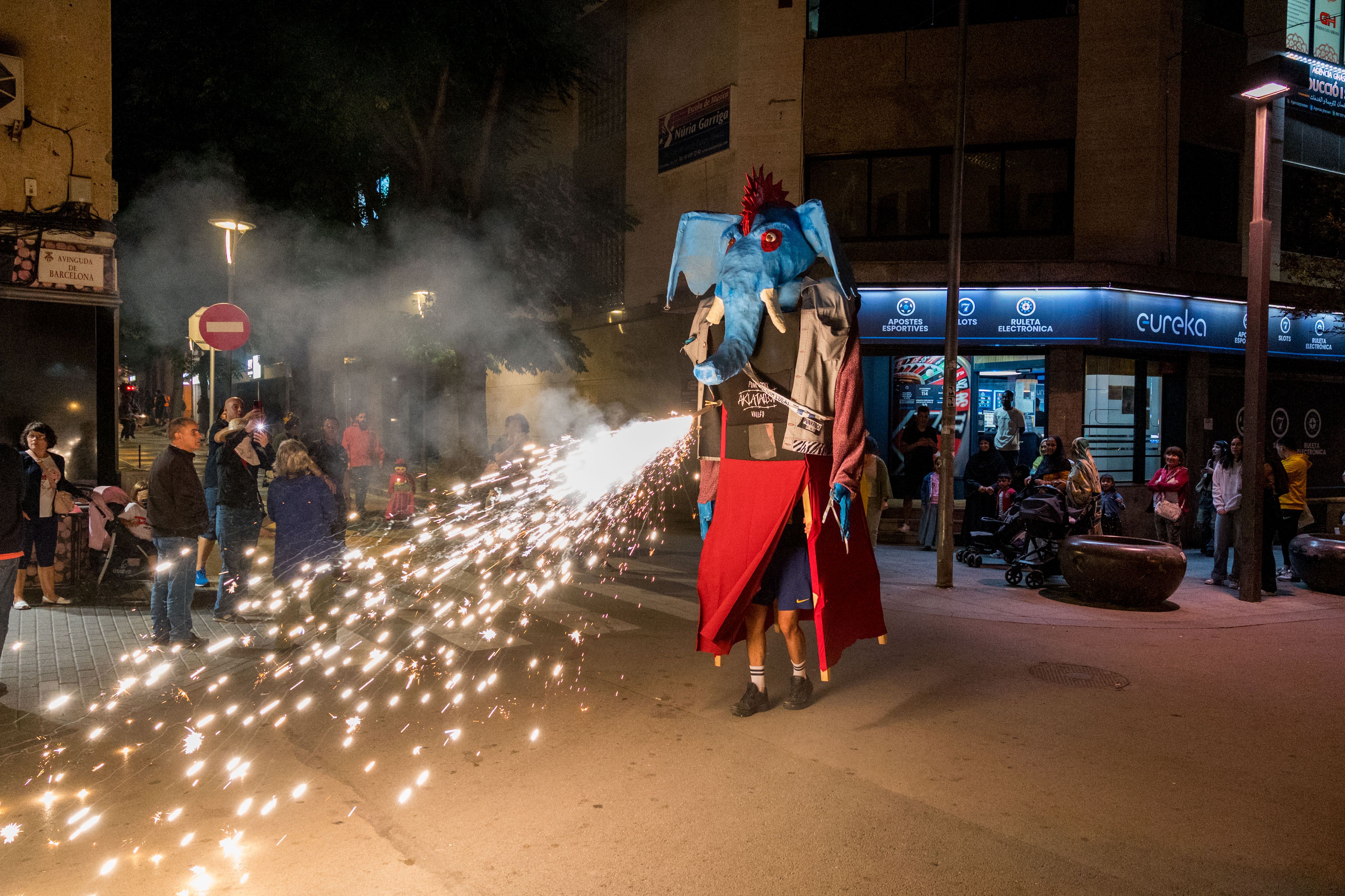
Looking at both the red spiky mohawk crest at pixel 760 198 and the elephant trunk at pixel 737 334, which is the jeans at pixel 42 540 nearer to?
the elephant trunk at pixel 737 334

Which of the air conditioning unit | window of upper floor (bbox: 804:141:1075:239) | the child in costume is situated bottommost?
the child in costume

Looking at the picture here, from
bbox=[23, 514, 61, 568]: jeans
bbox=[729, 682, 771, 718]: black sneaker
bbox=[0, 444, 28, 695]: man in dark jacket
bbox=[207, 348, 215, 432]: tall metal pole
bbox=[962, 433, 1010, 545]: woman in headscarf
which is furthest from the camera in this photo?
bbox=[962, 433, 1010, 545]: woman in headscarf

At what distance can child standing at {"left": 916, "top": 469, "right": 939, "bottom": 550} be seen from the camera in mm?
12430

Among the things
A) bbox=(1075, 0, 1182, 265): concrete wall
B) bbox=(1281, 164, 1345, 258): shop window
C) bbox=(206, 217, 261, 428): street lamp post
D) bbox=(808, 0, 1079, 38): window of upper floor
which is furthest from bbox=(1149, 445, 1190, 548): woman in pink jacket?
bbox=(206, 217, 261, 428): street lamp post

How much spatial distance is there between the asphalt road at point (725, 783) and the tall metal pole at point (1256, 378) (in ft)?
8.68

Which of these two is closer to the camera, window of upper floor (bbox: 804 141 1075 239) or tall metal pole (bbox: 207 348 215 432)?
tall metal pole (bbox: 207 348 215 432)

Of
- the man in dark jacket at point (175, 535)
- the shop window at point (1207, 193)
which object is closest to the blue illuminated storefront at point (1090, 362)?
the shop window at point (1207, 193)

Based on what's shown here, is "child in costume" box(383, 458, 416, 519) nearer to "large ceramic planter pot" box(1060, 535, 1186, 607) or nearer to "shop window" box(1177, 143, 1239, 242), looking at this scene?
"large ceramic planter pot" box(1060, 535, 1186, 607)

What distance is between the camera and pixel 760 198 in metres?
5.45

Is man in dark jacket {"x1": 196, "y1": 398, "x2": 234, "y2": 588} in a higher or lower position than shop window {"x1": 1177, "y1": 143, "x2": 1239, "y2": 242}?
lower

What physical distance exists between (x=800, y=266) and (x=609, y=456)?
6280mm

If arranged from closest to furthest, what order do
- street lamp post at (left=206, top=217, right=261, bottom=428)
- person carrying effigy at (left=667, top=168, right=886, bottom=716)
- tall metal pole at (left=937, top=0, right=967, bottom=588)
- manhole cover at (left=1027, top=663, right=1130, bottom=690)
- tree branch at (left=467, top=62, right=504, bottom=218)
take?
person carrying effigy at (left=667, top=168, right=886, bottom=716) < manhole cover at (left=1027, top=663, right=1130, bottom=690) < tall metal pole at (left=937, top=0, right=967, bottom=588) < street lamp post at (left=206, top=217, right=261, bottom=428) < tree branch at (left=467, top=62, right=504, bottom=218)

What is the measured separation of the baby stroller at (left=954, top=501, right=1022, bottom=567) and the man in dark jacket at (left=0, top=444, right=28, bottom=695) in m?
9.01

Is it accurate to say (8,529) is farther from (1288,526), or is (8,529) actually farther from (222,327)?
(1288,526)
